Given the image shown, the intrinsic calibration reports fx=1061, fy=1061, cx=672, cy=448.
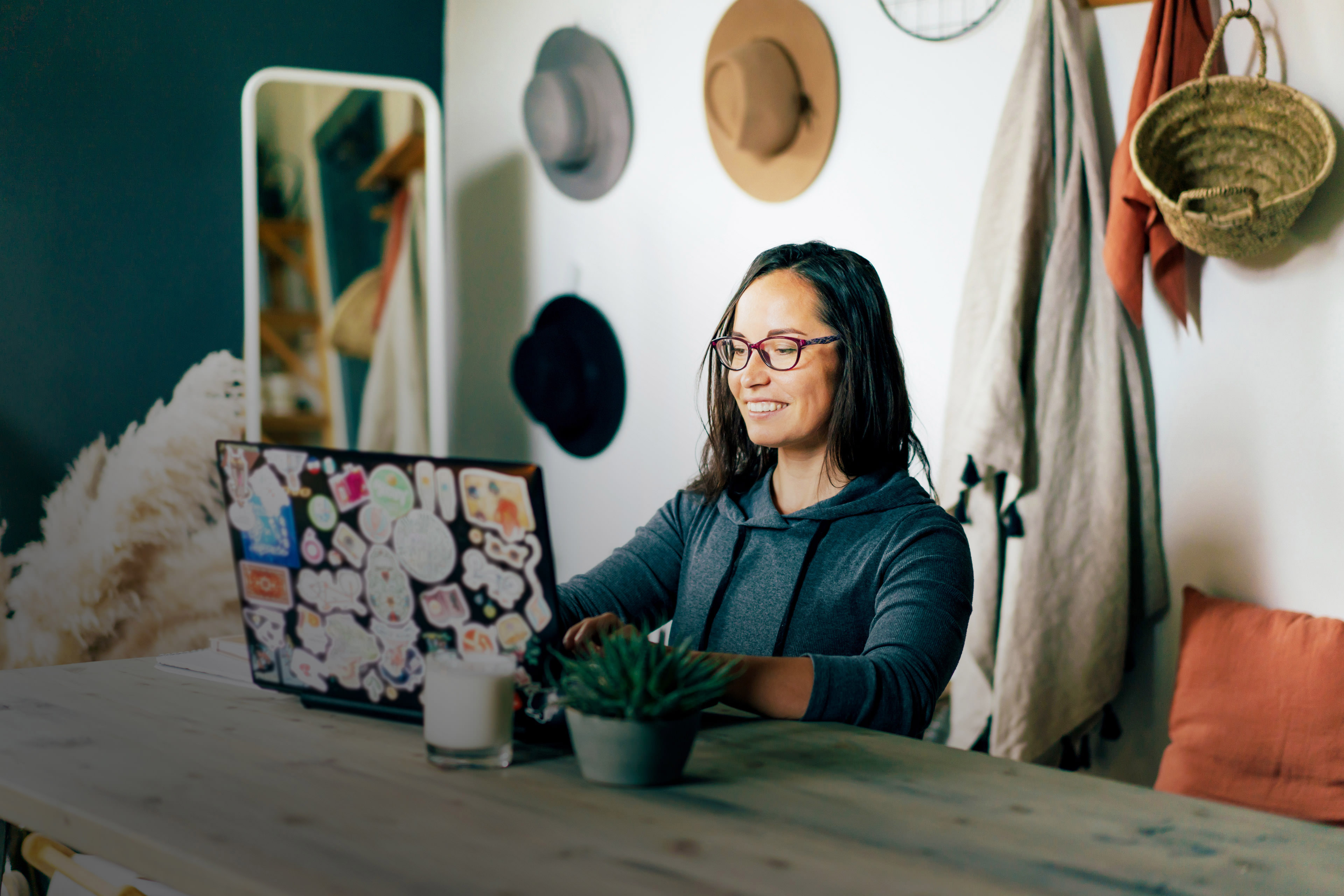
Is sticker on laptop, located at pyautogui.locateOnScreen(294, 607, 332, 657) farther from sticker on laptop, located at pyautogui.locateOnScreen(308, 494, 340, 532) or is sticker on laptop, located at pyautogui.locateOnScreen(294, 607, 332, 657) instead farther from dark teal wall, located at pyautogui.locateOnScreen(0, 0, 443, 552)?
dark teal wall, located at pyautogui.locateOnScreen(0, 0, 443, 552)

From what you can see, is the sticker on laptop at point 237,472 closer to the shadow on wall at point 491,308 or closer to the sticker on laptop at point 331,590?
the sticker on laptop at point 331,590

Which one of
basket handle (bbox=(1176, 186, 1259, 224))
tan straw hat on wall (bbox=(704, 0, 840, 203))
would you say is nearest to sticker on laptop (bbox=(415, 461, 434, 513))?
basket handle (bbox=(1176, 186, 1259, 224))

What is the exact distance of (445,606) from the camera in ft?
3.00

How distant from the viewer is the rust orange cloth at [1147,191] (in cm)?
187

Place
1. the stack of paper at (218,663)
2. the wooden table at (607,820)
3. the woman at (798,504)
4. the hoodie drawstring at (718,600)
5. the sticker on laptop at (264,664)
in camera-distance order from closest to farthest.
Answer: the wooden table at (607,820), the sticker on laptop at (264,664), the stack of paper at (218,663), the woman at (798,504), the hoodie drawstring at (718,600)

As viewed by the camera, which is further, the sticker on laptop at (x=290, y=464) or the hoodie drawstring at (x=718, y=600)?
the hoodie drawstring at (x=718, y=600)

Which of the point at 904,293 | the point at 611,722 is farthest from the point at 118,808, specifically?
the point at 904,293

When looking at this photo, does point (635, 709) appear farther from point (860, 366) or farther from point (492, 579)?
point (860, 366)

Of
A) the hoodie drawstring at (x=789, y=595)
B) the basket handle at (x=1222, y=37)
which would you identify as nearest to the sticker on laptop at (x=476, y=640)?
the hoodie drawstring at (x=789, y=595)

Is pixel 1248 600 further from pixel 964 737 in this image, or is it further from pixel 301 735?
pixel 301 735

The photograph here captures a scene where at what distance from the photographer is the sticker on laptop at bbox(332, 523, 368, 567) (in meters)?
0.94

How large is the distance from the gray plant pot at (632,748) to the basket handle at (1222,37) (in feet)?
5.07

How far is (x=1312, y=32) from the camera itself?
1.78 metres

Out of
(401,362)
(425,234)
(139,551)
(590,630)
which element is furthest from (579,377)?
(590,630)
